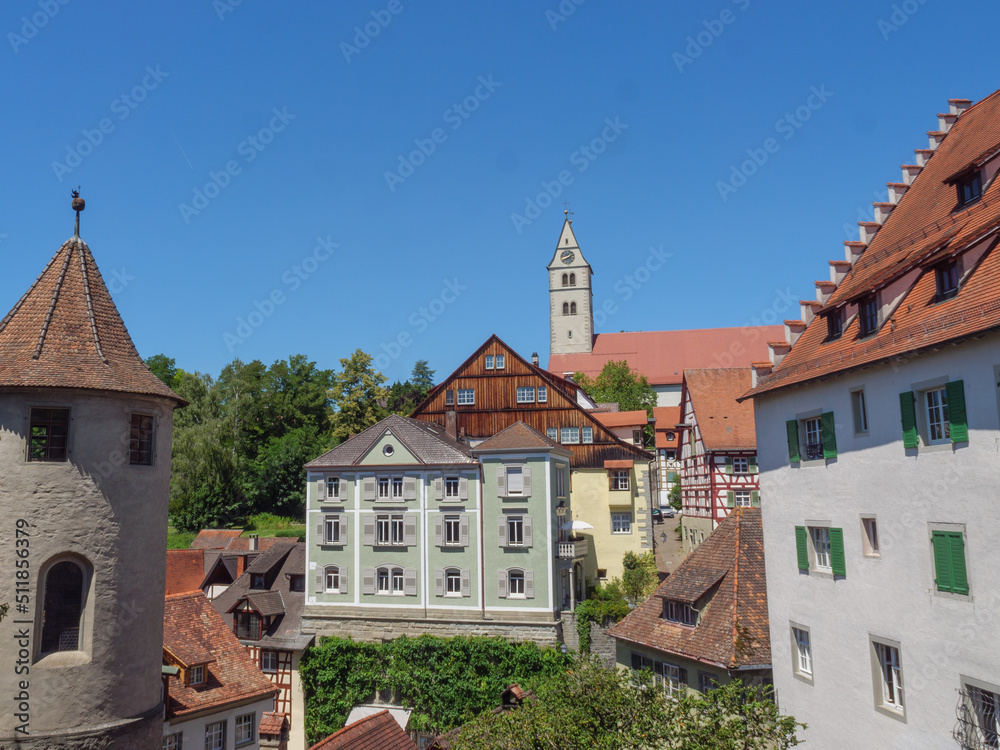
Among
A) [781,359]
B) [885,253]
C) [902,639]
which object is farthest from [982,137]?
[902,639]

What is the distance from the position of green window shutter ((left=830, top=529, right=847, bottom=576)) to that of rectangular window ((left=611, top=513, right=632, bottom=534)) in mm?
24192

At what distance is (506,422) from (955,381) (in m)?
31.9

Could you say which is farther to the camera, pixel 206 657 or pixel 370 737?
pixel 206 657

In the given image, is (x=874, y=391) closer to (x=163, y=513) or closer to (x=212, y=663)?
(x=163, y=513)

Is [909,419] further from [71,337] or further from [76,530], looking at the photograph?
[71,337]

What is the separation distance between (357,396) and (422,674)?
34.8 meters

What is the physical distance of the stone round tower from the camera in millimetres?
15266

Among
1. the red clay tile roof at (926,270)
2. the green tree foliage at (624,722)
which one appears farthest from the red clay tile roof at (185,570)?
the red clay tile roof at (926,270)

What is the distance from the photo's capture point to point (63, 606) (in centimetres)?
1579

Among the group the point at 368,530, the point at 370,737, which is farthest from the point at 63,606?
the point at 368,530

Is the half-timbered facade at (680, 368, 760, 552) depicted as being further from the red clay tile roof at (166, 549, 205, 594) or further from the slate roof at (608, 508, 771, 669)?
the red clay tile roof at (166, 549, 205, 594)

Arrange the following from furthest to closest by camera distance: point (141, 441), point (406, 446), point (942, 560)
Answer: point (406, 446), point (141, 441), point (942, 560)

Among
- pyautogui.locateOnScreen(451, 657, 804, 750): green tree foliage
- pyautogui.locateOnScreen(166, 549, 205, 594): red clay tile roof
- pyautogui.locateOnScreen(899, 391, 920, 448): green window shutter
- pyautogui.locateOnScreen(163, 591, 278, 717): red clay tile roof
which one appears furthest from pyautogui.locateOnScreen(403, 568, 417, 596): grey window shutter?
pyautogui.locateOnScreen(899, 391, 920, 448): green window shutter

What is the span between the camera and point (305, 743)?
112 feet
